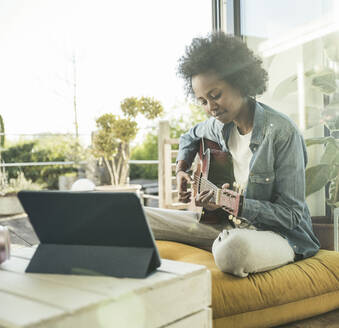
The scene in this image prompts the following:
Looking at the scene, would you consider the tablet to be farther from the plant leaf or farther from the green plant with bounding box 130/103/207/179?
the green plant with bounding box 130/103/207/179

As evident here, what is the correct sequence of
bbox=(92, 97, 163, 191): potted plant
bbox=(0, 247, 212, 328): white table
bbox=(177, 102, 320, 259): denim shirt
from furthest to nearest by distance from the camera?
bbox=(92, 97, 163, 191): potted plant, bbox=(177, 102, 320, 259): denim shirt, bbox=(0, 247, 212, 328): white table

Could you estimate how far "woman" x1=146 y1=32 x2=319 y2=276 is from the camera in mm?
1457

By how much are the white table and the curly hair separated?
103 cm

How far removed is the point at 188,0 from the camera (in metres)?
6.59

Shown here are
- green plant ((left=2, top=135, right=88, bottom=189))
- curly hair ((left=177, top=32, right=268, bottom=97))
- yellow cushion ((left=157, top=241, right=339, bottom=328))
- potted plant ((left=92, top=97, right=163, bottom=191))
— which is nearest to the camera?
yellow cushion ((left=157, top=241, right=339, bottom=328))

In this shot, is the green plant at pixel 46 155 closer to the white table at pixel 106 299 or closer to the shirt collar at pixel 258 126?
the shirt collar at pixel 258 126

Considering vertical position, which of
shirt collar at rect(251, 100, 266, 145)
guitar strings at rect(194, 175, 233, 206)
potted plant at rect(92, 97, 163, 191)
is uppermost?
potted plant at rect(92, 97, 163, 191)

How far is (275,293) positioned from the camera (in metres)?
1.43

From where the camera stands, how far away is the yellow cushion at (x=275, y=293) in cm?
136

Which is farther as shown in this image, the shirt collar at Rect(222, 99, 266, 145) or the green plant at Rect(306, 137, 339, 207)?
the green plant at Rect(306, 137, 339, 207)

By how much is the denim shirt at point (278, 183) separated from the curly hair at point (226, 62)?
14 cm

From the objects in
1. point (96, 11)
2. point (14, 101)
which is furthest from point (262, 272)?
point (96, 11)

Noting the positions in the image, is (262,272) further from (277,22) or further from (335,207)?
(277,22)

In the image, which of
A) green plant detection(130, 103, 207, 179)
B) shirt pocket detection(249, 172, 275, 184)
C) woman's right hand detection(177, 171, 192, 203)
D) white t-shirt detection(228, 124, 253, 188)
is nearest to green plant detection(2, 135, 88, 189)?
green plant detection(130, 103, 207, 179)
